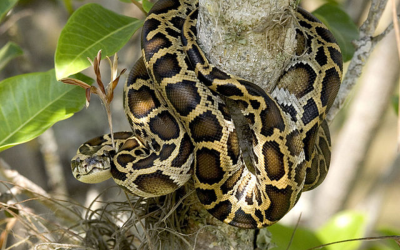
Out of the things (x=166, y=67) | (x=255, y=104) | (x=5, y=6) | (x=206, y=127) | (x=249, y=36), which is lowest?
(x=206, y=127)

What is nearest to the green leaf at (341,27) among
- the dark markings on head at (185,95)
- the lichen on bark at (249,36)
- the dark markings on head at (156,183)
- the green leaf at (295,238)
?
the lichen on bark at (249,36)

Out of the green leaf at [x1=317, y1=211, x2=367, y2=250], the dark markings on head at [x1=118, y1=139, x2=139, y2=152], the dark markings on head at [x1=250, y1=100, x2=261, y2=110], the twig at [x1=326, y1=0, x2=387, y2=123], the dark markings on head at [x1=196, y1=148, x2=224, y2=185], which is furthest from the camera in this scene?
the green leaf at [x1=317, y1=211, x2=367, y2=250]

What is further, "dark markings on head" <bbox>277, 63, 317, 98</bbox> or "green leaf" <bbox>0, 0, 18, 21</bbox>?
"green leaf" <bbox>0, 0, 18, 21</bbox>

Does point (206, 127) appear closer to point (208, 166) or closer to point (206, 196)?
point (208, 166)

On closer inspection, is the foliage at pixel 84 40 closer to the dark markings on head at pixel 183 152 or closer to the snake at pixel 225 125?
the snake at pixel 225 125

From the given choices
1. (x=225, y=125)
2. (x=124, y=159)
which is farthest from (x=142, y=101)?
(x=225, y=125)

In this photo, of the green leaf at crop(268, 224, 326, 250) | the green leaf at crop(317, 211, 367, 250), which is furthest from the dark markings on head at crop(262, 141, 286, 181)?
the green leaf at crop(317, 211, 367, 250)

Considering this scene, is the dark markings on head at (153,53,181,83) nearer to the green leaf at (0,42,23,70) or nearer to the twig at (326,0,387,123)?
the twig at (326,0,387,123)

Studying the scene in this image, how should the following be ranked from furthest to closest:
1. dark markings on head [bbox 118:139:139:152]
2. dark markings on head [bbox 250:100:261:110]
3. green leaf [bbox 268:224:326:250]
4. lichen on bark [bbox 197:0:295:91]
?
green leaf [bbox 268:224:326:250] → dark markings on head [bbox 118:139:139:152] → dark markings on head [bbox 250:100:261:110] → lichen on bark [bbox 197:0:295:91]
